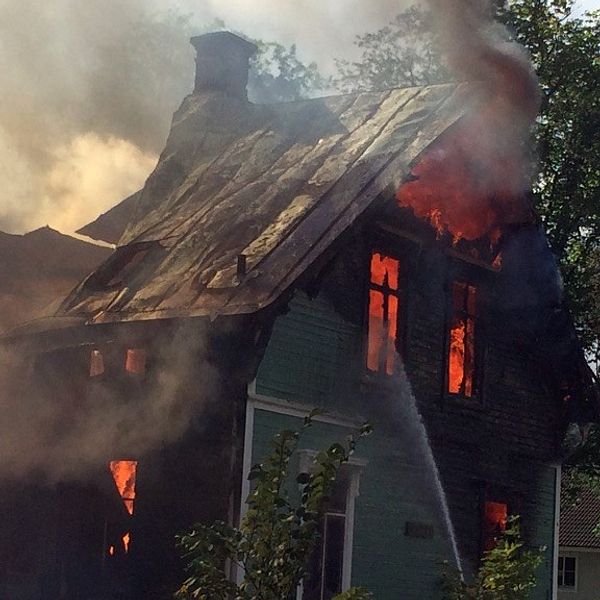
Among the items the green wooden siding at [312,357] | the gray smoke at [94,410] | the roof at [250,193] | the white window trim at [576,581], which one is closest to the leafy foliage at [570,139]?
the roof at [250,193]

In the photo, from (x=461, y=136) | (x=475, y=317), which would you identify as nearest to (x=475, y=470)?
(x=475, y=317)

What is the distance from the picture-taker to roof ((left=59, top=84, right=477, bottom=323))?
1434 centimetres

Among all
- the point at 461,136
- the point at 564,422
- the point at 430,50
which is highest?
the point at 430,50

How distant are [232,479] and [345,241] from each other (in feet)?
10.0

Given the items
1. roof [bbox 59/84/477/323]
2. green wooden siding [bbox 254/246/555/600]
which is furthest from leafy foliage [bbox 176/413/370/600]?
green wooden siding [bbox 254/246/555/600]

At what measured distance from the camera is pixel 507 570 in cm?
1232

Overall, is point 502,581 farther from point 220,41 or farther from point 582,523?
point 582,523

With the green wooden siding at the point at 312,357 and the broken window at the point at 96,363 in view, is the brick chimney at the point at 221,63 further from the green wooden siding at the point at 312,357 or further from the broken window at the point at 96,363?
the broken window at the point at 96,363

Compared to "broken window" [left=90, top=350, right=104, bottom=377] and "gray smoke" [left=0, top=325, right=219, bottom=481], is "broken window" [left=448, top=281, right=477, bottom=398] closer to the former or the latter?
"gray smoke" [left=0, top=325, right=219, bottom=481]

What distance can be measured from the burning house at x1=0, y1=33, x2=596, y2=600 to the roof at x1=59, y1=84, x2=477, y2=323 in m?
0.04

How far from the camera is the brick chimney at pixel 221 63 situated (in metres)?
19.6

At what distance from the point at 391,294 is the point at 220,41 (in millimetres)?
5378

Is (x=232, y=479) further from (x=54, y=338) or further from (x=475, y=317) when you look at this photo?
(x=475, y=317)

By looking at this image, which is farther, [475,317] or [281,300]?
[475,317]
